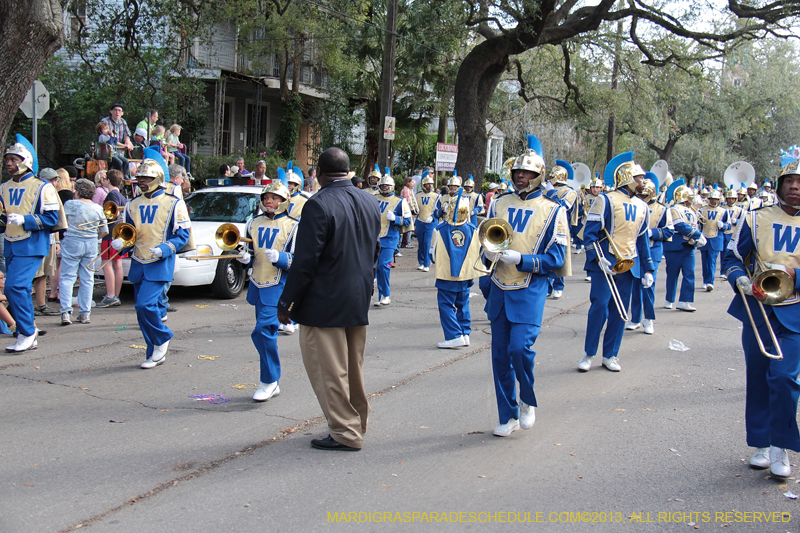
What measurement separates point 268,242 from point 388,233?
559 cm

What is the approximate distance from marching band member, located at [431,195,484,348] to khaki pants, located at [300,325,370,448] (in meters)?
3.36

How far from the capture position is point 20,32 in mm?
8094

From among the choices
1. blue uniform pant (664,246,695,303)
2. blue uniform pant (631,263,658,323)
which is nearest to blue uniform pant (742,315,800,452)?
blue uniform pant (631,263,658,323)

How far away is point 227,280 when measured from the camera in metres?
11.1

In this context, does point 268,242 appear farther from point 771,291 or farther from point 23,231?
point 771,291

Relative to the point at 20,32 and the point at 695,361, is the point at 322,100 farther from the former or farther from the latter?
the point at 695,361

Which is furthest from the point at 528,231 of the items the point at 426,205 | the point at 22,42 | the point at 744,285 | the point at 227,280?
the point at 426,205

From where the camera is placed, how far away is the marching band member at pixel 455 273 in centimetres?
812

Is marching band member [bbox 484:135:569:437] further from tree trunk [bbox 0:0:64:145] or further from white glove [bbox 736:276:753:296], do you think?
tree trunk [bbox 0:0:64:145]

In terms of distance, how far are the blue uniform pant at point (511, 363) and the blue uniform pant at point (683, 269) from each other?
7.05 meters

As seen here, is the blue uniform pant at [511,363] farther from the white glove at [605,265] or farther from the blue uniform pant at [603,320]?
the blue uniform pant at [603,320]

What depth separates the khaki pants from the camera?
4699 millimetres

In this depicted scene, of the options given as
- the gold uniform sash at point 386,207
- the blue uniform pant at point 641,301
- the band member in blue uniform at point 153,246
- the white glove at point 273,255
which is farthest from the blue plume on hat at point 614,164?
the band member in blue uniform at point 153,246

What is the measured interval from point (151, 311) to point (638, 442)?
4.65 meters
